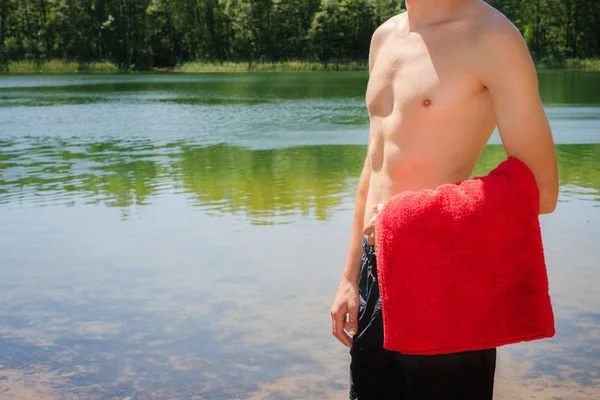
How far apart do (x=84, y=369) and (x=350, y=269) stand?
3.04m

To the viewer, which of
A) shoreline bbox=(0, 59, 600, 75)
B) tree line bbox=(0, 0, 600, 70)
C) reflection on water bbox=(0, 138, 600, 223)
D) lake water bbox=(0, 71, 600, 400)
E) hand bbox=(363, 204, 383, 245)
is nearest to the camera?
hand bbox=(363, 204, 383, 245)

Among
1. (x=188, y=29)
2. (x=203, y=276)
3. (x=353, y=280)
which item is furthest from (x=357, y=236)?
(x=188, y=29)

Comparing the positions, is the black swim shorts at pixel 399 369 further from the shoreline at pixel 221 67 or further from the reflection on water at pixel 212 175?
the shoreline at pixel 221 67

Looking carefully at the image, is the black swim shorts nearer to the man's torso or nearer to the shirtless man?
the shirtless man

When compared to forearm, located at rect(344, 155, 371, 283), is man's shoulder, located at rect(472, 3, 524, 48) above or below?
above

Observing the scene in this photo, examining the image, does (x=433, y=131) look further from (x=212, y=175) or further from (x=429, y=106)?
(x=212, y=175)

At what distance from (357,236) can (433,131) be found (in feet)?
1.28

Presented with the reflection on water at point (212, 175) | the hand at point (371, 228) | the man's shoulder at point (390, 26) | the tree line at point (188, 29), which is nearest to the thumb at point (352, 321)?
the hand at point (371, 228)

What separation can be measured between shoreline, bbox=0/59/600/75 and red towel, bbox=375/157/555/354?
244 ft

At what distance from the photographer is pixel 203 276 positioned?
6.50 m

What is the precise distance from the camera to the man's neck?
1.90 meters

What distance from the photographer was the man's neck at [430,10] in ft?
6.23

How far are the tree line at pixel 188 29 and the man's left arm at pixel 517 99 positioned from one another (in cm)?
9166

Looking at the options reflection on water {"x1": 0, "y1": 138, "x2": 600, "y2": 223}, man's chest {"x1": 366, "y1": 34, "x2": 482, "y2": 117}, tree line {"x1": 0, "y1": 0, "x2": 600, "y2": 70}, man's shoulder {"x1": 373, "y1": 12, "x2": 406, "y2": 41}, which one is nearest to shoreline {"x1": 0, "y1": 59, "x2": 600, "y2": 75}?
tree line {"x1": 0, "y1": 0, "x2": 600, "y2": 70}
